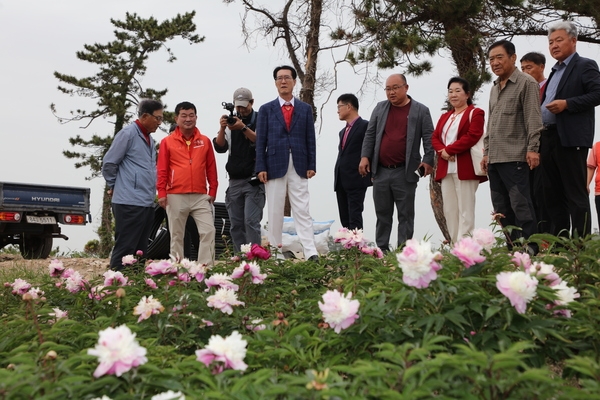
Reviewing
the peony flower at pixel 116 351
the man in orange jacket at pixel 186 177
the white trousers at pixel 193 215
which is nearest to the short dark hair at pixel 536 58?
the man in orange jacket at pixel 186 177

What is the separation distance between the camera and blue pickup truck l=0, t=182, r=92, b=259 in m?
14.8

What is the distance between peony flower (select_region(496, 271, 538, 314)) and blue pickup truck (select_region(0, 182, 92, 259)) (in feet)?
44.5

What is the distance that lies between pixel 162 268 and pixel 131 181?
324cm

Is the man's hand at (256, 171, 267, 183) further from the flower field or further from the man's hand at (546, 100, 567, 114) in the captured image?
the flower field

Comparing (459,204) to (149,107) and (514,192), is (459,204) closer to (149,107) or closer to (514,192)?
(514,192)

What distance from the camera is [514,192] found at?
5984 mm

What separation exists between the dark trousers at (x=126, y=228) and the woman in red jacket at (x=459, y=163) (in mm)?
2902

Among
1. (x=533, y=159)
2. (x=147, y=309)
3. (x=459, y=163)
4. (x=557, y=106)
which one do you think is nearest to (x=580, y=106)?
(x=557, y=106)

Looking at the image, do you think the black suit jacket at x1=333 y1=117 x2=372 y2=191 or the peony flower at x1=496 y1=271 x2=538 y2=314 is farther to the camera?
the black suit jacket at x1=333 y1=117 x2=372 y2=191

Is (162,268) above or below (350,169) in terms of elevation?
below

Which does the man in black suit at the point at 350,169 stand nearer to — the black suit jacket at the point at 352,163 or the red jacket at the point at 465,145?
the black suit jacket at the point at 352,163

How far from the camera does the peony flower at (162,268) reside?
3924mm

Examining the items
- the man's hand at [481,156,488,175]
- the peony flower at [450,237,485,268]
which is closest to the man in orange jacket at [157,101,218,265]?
the man's hand at [481,156,488,175]

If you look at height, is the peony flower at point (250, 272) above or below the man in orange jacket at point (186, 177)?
below
